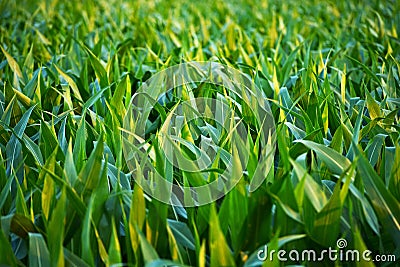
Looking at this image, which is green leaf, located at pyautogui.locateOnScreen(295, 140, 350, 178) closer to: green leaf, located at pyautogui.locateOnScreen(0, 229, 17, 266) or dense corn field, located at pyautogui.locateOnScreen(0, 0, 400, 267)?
dense corn field, located at pyautogui.locateOnScreen(0, 0, 400, 267)

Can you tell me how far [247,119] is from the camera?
1392mm

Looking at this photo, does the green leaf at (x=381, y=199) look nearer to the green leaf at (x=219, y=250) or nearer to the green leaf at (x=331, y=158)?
the green leaf at (x=331, y=158)

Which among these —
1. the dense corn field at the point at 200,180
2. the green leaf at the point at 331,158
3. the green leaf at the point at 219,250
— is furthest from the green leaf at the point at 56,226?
the green leaf at the point at 331,158

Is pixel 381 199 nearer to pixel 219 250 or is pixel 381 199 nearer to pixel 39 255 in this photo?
pixel 219 250

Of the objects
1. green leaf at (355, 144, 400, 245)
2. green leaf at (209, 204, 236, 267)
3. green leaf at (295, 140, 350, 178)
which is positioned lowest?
green leaf at (209, 204, 236, 267)

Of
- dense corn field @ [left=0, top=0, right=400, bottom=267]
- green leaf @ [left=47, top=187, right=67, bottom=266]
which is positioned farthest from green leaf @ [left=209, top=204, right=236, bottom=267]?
green leaf @ [left=47, top=187, right=67, bottom=266]

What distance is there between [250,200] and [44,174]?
431 mm

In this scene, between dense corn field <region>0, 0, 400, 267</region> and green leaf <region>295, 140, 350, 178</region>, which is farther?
green leaf <region>295, 140, 350, 178</region>

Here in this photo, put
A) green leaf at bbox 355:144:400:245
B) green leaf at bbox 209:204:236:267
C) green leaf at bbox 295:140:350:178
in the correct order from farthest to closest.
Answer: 1. green leaf at bbox 295:140:350:178
2. green leaf at bbox 355:144:400:245
3. green leaf at bbox 209:204:236:267

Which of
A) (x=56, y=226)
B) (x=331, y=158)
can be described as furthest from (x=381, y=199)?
(x=56, y=226)

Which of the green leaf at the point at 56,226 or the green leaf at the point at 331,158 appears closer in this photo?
the green leaf at the point at 56,226

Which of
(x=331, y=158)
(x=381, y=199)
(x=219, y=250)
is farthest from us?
(x=331, y=158)

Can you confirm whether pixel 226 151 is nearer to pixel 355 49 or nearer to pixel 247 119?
pixel 247 119

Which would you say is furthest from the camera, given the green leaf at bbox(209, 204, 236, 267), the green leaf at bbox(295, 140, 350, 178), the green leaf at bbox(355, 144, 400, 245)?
the green leaf at bbox(295, 140, 350, 178)
